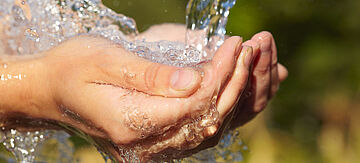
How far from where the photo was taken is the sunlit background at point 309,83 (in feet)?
8.19

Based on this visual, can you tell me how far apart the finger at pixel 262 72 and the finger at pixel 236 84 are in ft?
0.42

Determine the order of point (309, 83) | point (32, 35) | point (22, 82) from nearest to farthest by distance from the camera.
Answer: point (22, 82), point (32, 35), point (309, 83)

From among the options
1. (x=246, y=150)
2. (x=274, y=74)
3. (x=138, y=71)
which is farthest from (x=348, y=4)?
(x=138, y=71)

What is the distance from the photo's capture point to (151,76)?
0.80 m

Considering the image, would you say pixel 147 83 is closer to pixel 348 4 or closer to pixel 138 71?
pixel 138 71

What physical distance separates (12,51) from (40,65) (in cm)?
18

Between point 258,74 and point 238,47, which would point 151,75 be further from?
point 258,74

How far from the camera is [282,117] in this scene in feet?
8.68

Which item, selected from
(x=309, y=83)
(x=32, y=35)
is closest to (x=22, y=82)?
(x=32, y=35)

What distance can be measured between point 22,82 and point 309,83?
6.52 ft

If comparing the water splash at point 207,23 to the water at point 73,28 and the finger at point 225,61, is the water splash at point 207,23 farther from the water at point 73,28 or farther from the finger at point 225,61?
the finger at point 225,61

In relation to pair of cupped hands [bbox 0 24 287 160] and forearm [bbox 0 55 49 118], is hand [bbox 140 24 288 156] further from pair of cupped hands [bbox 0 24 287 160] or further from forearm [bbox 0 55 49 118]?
forearm [bbox 0 55 49 118]

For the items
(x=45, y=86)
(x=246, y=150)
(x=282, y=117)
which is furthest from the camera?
(x=282, y=117)

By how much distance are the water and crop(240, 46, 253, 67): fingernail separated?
6.3 inches
